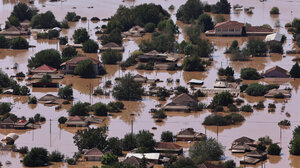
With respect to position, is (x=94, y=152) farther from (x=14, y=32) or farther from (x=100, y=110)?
(x=14, y=32)

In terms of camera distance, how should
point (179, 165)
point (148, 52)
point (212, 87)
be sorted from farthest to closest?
point (148, 52), point (212, 87), point (179, 165)

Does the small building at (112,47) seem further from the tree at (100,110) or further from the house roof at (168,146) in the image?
the house roof at (168,146)

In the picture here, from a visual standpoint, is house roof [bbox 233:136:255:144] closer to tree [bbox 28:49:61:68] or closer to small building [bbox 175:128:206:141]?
small building [bbox 175:128:206:141]

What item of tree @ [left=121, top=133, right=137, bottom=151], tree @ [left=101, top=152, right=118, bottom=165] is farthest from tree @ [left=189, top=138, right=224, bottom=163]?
tree @ [left=101, top=152, right=118, bottom=165]

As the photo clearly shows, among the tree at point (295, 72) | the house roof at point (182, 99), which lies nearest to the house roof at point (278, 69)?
the tree at point (295, 72)

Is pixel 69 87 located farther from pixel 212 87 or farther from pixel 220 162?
pixel 220 162

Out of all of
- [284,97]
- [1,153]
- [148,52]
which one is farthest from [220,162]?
[148,52]
